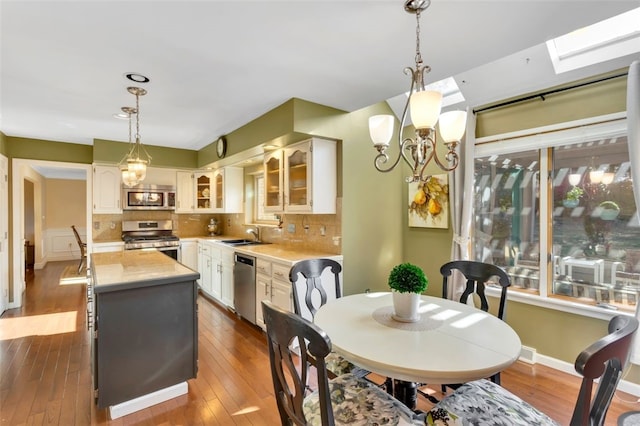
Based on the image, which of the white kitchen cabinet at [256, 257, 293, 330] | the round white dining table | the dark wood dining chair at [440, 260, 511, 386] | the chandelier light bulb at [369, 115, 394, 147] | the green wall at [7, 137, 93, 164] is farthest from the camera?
the green wall at [7, 137, 93, 164]

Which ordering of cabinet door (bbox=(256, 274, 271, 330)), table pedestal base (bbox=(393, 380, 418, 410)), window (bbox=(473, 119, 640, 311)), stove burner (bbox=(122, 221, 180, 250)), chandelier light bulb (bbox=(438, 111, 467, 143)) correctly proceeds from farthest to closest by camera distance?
1. stove burner (bbox=(122, 221, 180, 250))
2. cabinet door (bbox=(256, 274, 271, 330))
3. window (bbox=(473, 119, 640, 311))
4. table pedestal base (bbox=(393, 380, 418, 410))
5. chandelier light bulb (bbox=(438, 111, 467, 143))

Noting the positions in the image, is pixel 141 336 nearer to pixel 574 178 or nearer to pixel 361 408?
pixel 361 408

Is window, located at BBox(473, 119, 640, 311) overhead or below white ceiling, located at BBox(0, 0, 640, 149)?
below

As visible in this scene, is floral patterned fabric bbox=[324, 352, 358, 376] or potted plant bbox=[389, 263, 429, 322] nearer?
potted plant bbox=[389, 263, 429, 322]

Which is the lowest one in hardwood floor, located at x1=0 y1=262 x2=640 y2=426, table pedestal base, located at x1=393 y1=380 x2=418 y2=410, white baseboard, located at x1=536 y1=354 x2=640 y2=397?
hardwood floor, located at x1=0 y1=262 x2=640 y2=426

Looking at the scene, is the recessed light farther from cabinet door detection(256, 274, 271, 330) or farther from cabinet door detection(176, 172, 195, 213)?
cabinet door detection(176, 172, 195, 213)

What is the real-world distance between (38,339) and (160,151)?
3.05 meters

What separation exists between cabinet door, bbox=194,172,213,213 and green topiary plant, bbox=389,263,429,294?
4.47 metres

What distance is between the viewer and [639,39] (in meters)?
2.13

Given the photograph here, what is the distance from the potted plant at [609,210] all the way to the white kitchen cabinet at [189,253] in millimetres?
5189

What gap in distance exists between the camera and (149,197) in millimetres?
5082

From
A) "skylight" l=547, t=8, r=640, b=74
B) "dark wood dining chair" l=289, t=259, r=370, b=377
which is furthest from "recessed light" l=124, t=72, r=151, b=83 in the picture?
"skylight" l=547, t=8, r=640, b=74

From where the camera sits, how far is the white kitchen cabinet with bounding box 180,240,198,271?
199 inches

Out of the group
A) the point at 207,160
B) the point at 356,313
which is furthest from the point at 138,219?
the point at 356,313
